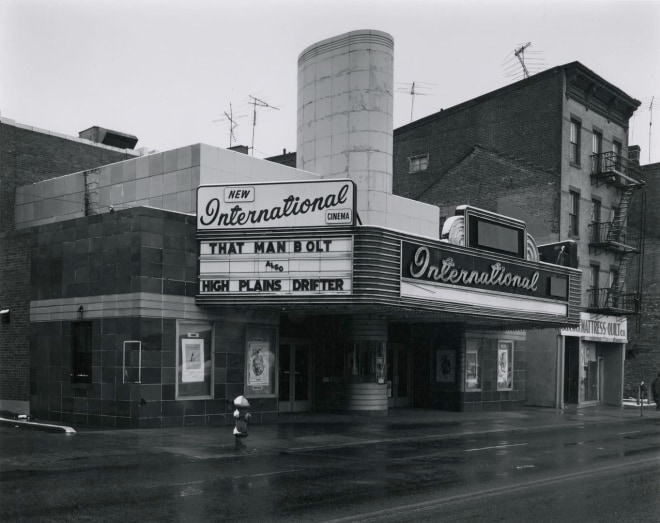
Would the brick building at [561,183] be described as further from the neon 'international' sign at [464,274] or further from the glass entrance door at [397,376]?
the neon 'international' sign at [464,274]

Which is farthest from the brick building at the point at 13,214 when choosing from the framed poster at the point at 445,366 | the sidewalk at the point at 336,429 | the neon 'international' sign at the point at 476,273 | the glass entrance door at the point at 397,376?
the framed poster at the point at 445,366

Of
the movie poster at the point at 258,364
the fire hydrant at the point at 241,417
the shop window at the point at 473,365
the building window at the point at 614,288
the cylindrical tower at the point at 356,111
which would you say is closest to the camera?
the fire hydrant at the point at 241,417

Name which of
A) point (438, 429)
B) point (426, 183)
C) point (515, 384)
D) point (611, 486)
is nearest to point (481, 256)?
point (438, 429)

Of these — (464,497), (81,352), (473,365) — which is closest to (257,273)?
(81,352)

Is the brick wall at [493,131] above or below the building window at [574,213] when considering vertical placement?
above

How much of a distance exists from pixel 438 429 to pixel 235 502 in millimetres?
12407

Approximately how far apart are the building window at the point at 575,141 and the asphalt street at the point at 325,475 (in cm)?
1693

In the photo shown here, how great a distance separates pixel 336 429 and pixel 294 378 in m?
5.80

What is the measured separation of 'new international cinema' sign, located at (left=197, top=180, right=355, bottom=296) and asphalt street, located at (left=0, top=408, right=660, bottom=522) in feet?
12.3

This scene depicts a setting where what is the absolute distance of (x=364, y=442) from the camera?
1800cm

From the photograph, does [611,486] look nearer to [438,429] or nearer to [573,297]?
[438,429]

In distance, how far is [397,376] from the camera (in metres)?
29.7

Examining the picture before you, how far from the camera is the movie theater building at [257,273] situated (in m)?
19.4

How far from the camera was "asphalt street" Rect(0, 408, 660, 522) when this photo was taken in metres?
9.71
